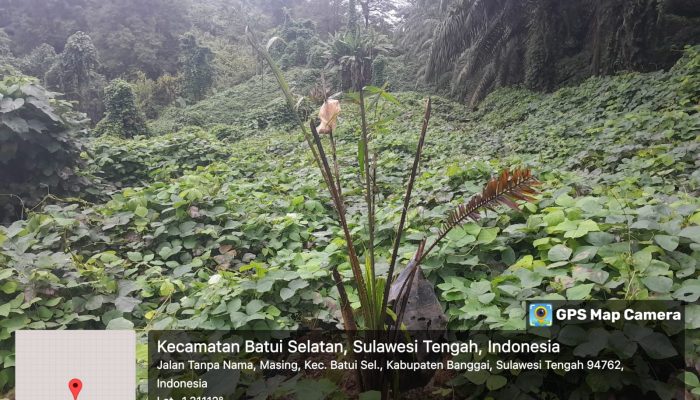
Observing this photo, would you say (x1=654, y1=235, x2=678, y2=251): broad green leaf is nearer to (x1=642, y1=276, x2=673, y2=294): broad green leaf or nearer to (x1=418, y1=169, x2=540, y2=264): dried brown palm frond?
(x1=642, y1=276, x2=673, y2=294): broad green leaf

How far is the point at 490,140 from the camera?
21.3 feet

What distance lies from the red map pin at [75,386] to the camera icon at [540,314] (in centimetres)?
143

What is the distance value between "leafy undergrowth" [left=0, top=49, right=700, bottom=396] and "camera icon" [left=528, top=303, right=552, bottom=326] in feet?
0.14

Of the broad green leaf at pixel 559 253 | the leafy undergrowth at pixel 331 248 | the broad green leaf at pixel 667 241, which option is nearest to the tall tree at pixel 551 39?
the leafy undergrowth at pixel 331 248

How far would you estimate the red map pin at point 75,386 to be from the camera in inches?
47.8

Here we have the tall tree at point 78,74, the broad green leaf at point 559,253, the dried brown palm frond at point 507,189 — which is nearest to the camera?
the dried brown palm frond at point 507,189

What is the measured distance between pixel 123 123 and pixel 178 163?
6.97 meters

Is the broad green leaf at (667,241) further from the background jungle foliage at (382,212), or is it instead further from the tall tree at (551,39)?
the tall tree at (551,39)

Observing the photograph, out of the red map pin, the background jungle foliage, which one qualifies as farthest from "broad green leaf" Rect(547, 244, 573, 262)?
the red map pin

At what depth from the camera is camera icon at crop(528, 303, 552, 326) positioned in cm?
125

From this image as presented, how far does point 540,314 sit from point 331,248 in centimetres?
113

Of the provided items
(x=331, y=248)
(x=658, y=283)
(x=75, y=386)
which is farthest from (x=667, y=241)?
(x=75, y=386)

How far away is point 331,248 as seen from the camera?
Result: 2137 mm

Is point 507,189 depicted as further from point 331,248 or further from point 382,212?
point 382,212
